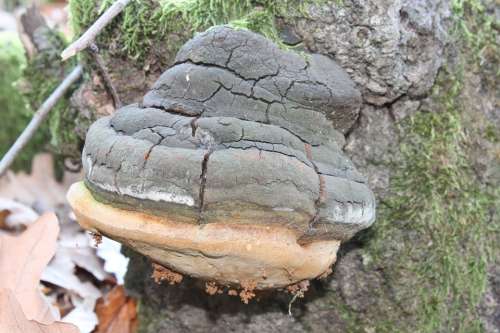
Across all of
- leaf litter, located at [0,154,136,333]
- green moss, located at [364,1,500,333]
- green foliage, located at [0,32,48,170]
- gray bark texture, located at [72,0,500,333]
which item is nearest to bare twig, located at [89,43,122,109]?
gray bark texture, located at [72,0,500,333]

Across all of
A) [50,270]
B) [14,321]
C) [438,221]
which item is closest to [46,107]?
[50,270]

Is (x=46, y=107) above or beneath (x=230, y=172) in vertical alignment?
beneath

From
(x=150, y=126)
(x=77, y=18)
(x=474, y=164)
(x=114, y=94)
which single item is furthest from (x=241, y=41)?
(x=474, y=164)

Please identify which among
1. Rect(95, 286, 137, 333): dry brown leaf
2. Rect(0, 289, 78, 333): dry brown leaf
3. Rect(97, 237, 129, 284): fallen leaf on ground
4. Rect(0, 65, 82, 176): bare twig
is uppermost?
Rect(0, 65, 82, 176): bare twig

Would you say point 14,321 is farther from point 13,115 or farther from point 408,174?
point 13,115

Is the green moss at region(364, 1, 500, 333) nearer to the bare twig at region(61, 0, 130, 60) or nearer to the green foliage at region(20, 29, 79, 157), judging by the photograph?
the bare twig at region(61, 0, 130, 60)

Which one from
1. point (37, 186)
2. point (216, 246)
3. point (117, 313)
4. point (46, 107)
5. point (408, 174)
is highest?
point (216, 246)
